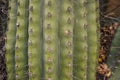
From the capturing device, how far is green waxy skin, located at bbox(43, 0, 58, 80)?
1597 millimetres

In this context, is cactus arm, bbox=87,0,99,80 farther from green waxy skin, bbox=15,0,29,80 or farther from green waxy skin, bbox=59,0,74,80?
green waxy skin, bbox=15,0,29,80

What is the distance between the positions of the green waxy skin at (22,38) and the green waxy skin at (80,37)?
0.27 meters

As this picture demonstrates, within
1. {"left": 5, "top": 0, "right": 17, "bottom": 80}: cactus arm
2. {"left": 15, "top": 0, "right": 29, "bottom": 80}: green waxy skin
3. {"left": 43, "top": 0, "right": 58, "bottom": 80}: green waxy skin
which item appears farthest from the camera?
{"left": 5, "top": 0, "right": 17, "bottom": 80}: cactus arm

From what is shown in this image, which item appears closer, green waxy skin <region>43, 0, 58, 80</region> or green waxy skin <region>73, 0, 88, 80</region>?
green waxy skin <region>43, 0, 58, 80</region>

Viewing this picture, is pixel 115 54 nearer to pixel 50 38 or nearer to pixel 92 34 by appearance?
pixel 92 34

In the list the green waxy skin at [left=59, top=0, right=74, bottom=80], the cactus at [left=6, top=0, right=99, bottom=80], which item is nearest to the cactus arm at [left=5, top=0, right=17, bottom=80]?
the cactus at [left=6, top=0, right=99, bottom=80]

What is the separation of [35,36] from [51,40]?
9 centimetres

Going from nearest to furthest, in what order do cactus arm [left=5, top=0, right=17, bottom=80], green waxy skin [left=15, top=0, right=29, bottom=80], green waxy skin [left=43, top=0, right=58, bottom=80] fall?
green waxy skin [left=43, top=0, right=58, bottom=80]
green waxy skin [left=15, top=0, right=29, bottom=80]
cactus arm [left=5, top=0, right=17, bottom=80]

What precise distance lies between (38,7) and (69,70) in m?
0.36

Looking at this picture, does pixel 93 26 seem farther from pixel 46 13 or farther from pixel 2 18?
pixel 2 18

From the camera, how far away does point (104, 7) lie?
273 cm

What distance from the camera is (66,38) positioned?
64.5 inches

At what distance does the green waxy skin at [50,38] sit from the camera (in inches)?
62.9

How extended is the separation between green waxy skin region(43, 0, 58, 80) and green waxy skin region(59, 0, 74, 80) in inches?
1.3
